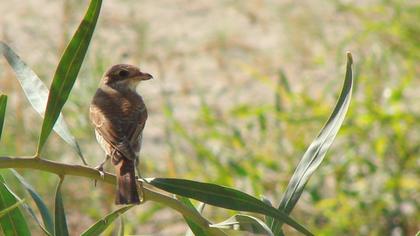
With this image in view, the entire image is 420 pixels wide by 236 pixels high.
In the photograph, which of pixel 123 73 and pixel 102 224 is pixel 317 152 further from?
pixel 123 73

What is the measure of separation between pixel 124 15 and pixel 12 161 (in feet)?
25.4

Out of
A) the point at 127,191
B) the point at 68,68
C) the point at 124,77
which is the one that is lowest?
the point at 124,77

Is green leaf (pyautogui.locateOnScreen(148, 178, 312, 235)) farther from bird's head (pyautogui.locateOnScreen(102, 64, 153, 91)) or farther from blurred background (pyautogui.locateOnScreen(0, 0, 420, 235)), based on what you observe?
blurred background (pyautogui.locateOnScreen(0, 0, 420, 235))

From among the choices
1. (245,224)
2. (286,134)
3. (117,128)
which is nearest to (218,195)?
(245,224)

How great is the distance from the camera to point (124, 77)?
4547mm

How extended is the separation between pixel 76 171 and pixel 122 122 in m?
1.63

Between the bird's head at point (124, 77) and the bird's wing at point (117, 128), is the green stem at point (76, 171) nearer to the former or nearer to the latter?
the bird's wing at point (117, 128)

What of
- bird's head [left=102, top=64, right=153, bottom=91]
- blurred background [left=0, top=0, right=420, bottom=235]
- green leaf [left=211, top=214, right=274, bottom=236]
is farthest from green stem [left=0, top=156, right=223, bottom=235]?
blurred background [left=0, top=0, right=420, bottom=235]

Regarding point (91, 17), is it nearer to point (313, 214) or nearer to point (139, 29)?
point (313, 214)

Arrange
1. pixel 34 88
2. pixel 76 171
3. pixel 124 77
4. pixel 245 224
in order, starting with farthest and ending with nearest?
pixel 124 77, pixel 34 88, pixel 245 224, pixel 76 171

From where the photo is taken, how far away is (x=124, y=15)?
9586mm

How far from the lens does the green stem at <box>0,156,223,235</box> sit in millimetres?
1914

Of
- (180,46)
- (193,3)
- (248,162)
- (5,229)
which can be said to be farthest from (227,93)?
(5,229)

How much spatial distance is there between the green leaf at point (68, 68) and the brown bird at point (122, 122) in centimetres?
20
